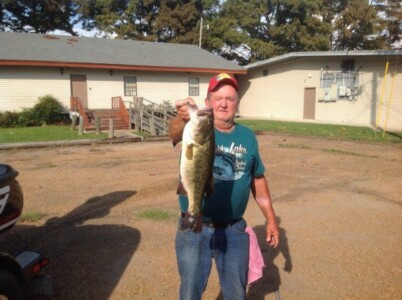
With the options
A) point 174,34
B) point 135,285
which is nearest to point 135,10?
point 174,34

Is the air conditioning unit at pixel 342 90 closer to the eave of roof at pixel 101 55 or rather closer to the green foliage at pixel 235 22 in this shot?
the eave of roof at pixel 101 55

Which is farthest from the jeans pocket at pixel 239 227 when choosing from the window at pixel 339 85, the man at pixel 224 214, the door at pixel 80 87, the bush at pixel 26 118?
the window at pixel 339 85

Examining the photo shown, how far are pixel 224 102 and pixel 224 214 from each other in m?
0.74

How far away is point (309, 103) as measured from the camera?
26172mm

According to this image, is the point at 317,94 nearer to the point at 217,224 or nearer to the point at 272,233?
the point at 272,233

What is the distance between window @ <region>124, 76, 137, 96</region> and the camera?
81.3 feet

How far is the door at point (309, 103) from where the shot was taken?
25922 mm

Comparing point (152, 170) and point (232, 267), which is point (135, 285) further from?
point (152, 170)

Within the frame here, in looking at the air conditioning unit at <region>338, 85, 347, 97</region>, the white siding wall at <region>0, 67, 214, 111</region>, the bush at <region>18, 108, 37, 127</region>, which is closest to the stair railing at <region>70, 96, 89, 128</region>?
the white siding wall at <region>0, 67, 214, 111</region>

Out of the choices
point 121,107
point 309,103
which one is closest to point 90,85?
point 121,107

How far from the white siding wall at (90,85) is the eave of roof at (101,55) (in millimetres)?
715

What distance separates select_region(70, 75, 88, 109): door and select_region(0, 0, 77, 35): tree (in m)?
Result: 22.1

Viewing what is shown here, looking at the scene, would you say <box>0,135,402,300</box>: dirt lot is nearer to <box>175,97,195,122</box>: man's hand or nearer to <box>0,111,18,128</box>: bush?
<box>175,97,195,122</box>: man's hand

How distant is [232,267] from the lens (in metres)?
2.64
